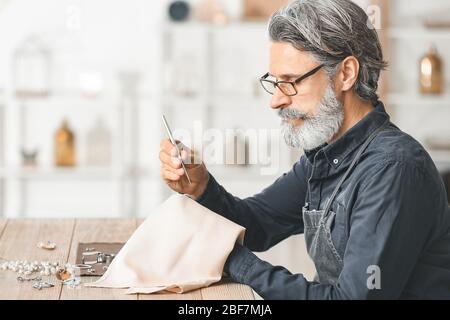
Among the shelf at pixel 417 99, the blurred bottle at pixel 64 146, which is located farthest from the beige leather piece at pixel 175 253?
the shelf at pixel 417 99

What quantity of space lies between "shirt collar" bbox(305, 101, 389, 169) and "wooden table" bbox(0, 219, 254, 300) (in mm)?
431

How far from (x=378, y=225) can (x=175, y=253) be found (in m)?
0.48

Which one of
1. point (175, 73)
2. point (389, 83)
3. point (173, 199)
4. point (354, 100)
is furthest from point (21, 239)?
point (389, 83)

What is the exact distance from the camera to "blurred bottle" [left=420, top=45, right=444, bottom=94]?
587cm

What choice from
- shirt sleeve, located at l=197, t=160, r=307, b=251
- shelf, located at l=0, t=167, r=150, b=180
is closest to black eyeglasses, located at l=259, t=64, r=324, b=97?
shirt sleeve, located at l=197, t=160, r=307, b=251

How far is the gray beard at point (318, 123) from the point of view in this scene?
229 centimetres

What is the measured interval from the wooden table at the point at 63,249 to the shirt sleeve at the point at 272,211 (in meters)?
0.34

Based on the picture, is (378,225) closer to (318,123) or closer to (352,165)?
(352,165)

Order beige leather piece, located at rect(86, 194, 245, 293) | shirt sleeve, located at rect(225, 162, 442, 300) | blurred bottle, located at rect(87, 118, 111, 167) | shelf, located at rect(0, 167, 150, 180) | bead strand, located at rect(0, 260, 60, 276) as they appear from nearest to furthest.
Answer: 1. shirt sleeve, located at rect(225, 162, 442, 300)
2. beige leather piece, located at rect(86, 194, 245, 293)
3. bead strand, located at rect(0, 260, 60, 276)
4. shelf, located at rect(0, 167, 150, 180)
5. blurred bottle, located at rect(87, 118, 111, 167)

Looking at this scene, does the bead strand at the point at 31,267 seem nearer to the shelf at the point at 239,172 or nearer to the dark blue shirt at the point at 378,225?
the dark blue shirt at the point at 378,225

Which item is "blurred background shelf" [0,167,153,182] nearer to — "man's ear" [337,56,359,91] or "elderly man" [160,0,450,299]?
"elderly man" [160,0,450,299]

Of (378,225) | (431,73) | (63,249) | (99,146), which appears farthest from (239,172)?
(378,225)

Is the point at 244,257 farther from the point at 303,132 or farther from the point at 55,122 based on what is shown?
the point at 55,122

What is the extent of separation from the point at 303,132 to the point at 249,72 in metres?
3.77
